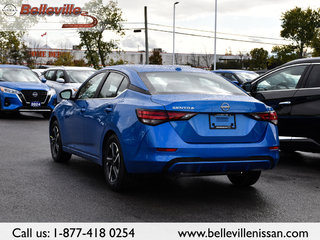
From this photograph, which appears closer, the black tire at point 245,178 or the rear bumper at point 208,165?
the rear bumper at point 208,165

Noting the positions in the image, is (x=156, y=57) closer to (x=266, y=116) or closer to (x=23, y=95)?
(x=23, y=95)

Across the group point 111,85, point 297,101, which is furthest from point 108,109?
point 297,101

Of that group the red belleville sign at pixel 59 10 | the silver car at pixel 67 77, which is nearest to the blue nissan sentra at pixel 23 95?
the silver car at pixel 67 77

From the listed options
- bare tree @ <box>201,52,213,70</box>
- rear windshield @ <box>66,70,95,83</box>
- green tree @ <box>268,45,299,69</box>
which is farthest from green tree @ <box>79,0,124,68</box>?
bare tree @ <box>201,52,213,70</box>

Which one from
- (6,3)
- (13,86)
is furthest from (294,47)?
(13,86)

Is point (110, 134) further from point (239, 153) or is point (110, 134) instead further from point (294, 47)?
point (294, 47)

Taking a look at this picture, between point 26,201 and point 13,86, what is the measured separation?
37.0ft

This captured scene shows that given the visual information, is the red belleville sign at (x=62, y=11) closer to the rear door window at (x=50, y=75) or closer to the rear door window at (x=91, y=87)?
the rear door window at (x=50, y=75)

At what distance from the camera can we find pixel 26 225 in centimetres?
486

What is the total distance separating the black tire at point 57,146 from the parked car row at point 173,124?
0.88 feet

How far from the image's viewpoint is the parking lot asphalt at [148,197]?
5.26m

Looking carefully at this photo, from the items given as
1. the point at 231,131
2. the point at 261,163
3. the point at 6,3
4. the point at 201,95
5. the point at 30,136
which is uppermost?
the point at 6,3

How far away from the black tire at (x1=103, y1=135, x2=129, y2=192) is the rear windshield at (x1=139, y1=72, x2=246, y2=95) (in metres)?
0.79

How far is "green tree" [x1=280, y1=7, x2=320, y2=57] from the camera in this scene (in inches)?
2699
